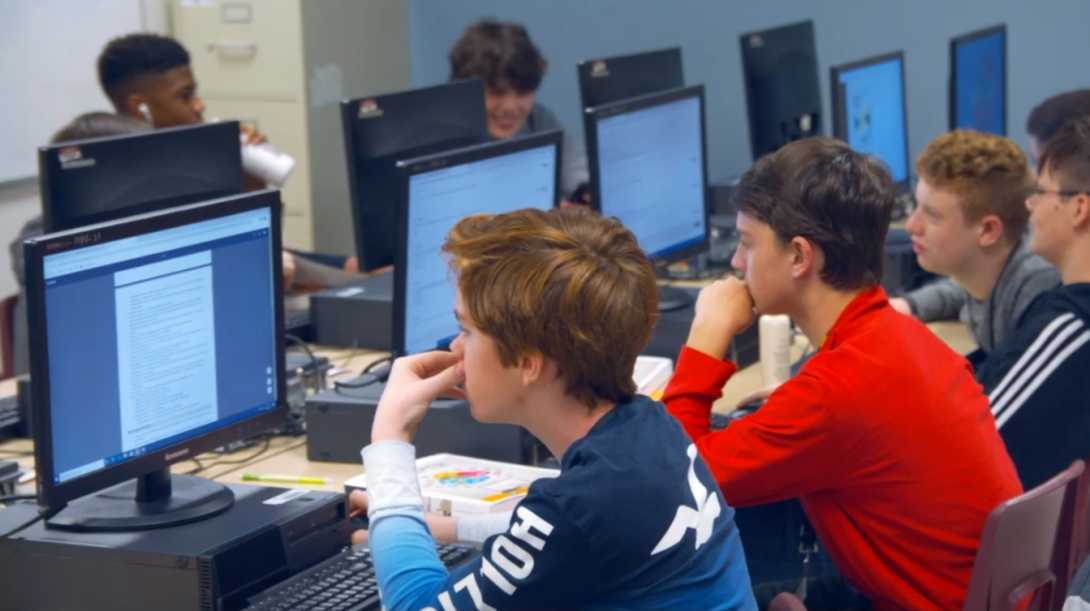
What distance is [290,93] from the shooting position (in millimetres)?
5039

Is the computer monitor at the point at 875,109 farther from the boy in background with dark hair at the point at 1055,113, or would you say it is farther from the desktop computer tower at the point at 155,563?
the desktop computer tower at the point at 155,563

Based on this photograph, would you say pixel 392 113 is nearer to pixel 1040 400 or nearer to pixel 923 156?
pixel 923 156

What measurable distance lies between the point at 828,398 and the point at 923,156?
1.17 metres

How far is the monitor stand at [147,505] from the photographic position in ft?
5.44

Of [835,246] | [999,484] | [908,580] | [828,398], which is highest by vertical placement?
[835,246]

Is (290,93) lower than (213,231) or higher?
higher

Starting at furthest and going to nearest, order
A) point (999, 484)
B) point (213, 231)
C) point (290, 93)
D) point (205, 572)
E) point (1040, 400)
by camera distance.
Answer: point (290, 93) < point (1040, 400) < point (999, 484) < point (213, 231) < point (205, 572)

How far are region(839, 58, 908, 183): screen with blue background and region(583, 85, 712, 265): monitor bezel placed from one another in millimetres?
757

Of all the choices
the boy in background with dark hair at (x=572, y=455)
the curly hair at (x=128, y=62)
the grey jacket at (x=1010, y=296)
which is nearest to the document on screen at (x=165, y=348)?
the boy in background with dark hair at (x=572, y=455)

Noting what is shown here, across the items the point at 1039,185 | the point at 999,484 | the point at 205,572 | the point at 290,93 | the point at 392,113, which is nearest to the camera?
the point at 205,572

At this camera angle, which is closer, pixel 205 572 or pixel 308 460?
pixel 205 572

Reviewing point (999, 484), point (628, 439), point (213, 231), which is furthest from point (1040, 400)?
point (213, 231)

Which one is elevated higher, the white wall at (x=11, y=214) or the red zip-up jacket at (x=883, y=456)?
the white wall at (x=11, y=214)

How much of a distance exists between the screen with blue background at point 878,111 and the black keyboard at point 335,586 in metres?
2.25
